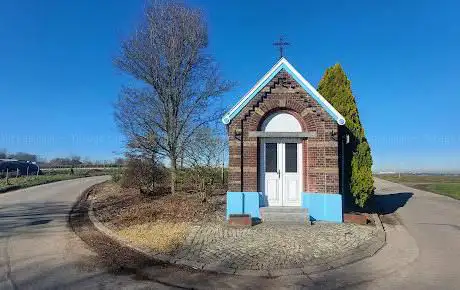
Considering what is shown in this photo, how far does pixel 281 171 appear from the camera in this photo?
1379 cm

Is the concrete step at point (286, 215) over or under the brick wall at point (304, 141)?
under

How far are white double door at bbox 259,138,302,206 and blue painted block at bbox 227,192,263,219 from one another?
0.49 metres

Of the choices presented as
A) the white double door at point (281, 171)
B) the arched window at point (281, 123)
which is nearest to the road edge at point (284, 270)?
the white double door at point (281, 171)

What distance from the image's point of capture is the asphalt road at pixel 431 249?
7277 millimetres

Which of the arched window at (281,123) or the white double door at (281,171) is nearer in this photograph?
the white double door at (281,171)

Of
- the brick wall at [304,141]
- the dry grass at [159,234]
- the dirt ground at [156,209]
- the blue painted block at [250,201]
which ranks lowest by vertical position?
the dry grass at [159,234]

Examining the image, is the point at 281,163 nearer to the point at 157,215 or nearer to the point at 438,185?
the point at 157,215

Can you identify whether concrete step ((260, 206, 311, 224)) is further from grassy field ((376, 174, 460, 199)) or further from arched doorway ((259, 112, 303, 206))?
grassy field ((376, 174, 460, 199))

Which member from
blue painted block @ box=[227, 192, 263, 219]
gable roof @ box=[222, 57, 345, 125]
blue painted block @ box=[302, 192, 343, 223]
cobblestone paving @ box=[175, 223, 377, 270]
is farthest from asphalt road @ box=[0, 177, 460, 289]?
gable roof @ box=[222, 57, 345, 125]

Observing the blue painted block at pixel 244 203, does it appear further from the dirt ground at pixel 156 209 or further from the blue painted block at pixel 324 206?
the blue painted block at pixel 324 206

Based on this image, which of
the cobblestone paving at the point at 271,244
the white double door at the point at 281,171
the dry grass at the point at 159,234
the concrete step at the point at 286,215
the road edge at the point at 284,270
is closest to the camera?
the road edge at the point at 284,270

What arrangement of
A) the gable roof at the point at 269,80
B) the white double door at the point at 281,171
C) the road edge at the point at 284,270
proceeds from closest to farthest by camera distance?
the road edge at the point at 284,270
the gable roof at the point at 269,80
the white double door at the point at 281,171

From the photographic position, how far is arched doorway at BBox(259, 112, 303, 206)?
1372 cm

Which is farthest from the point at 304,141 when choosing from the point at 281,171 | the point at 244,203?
the point at 244,203
